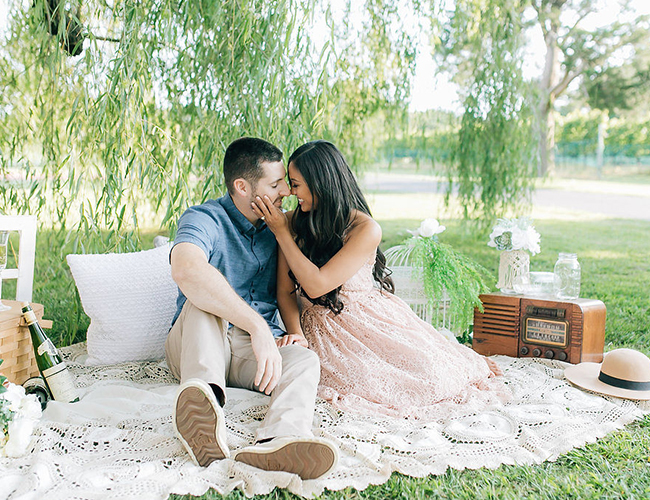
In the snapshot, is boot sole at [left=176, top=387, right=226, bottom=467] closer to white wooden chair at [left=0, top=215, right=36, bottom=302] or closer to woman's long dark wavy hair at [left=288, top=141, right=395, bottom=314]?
woman's long dark wavy hair at [left=288, top=141, right=395, bottom=314]

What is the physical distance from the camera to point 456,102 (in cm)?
499

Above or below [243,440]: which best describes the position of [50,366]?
above

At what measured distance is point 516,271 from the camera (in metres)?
3.12

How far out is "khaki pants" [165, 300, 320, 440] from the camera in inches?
72.4

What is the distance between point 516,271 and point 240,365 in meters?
1.58

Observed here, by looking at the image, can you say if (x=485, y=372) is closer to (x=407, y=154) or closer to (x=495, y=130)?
(x=495, y=130)

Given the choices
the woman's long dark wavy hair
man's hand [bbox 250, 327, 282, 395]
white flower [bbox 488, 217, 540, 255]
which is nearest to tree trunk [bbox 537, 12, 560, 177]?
white flower [bbox 488, 217, 540, 255]

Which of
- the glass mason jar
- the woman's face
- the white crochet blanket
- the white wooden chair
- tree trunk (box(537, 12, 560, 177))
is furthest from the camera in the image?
tree trunk (box(537, 12, 560, 177))

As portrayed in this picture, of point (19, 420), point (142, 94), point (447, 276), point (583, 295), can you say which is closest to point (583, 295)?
point (583, 295)

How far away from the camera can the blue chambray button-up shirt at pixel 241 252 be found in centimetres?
236

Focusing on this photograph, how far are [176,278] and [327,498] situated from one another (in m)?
0.91

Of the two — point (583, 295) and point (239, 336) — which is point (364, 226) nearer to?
point (239, 336)

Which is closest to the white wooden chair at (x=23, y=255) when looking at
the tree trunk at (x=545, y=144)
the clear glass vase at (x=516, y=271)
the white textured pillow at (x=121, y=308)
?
the white textured pillow at (x=121, y=308)

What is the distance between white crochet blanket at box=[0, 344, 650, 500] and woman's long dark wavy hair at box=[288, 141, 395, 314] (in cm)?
62
